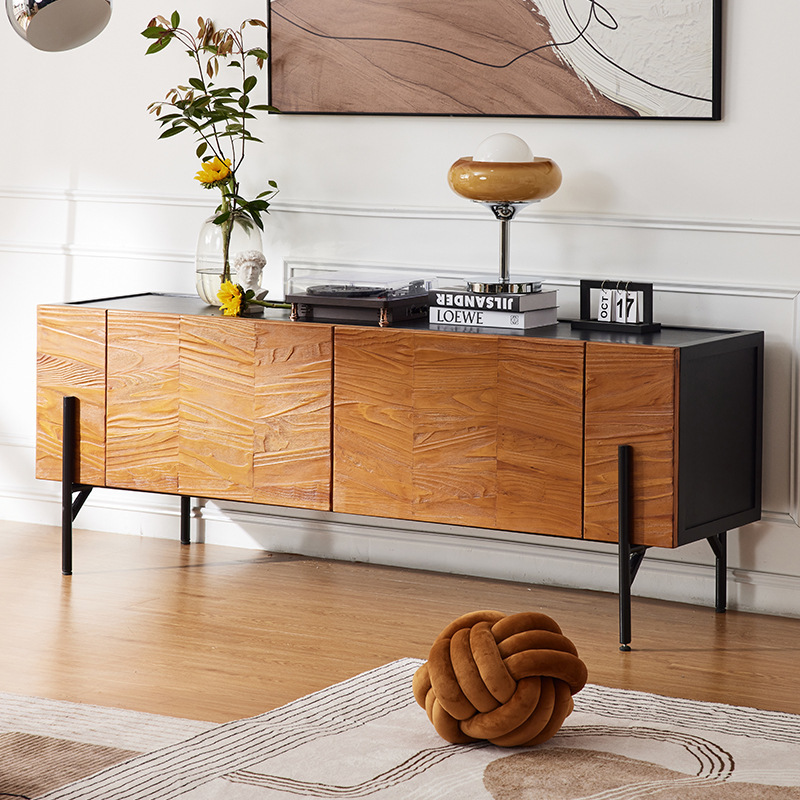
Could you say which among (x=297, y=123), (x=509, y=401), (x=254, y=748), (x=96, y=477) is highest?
(x=297, y=123)

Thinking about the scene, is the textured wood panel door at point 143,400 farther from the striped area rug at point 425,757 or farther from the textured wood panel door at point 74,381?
the striped area rug at point 425,757

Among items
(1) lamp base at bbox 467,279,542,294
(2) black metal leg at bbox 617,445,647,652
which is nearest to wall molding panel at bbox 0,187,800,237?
(1) lamp base at bbox 467,279,542,294

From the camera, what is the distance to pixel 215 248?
3.64 meters

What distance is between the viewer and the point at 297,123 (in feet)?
12.3

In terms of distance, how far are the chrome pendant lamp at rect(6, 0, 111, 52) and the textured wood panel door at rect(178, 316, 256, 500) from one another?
1.24 meters

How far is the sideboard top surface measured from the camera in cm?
304

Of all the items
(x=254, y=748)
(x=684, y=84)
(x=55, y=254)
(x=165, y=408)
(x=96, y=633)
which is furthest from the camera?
(x=55, y=254)

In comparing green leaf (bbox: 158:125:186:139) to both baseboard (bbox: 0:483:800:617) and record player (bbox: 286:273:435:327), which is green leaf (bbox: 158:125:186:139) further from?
baseboard (bbox: 0:483:800:617)

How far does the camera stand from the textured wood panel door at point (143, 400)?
3.48 meters

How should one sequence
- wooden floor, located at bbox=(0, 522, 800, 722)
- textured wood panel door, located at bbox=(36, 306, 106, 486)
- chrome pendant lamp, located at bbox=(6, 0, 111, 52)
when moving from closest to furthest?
chrome pendant lamp, located at bbox=(6, 0, 111, 52), wooden floor, located at bbox=(0, 522, 800, 722), textured wood panel door, located at bbox=(36, 306, 106, 486)

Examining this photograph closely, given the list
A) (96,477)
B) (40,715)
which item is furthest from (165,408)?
(40,715)

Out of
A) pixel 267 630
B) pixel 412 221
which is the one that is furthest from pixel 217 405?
pixel 412 221

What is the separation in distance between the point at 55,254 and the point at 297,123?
93 cm

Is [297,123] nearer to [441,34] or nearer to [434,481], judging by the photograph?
[441,34]
